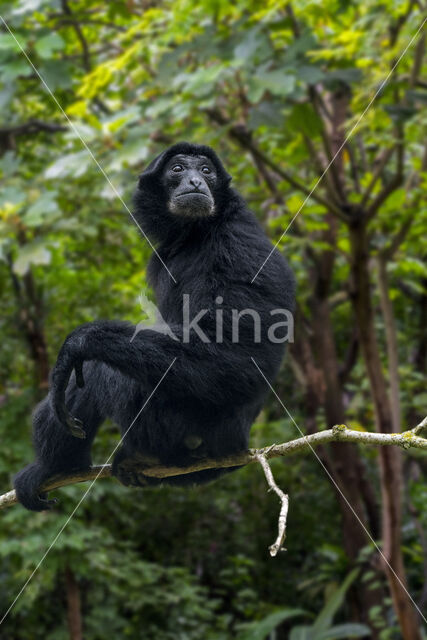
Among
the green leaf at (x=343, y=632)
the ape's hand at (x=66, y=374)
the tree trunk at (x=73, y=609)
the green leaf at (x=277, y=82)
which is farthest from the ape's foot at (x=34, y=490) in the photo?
the green leaf at (x=343, y=632)

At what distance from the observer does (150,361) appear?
303 centimetres

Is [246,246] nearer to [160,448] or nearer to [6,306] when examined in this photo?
[160,448]

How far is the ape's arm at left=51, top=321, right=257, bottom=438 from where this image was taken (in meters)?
2.95

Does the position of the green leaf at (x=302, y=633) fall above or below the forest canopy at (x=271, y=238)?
below

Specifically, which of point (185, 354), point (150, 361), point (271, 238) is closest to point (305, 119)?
point (271, 238)

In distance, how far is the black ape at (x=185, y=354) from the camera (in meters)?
3.05

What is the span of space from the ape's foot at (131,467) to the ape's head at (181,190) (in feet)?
3.99

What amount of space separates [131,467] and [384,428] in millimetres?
3707

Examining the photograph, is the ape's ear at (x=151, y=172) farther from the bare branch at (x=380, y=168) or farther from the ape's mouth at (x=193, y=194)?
the bare branch at (x=380, y=168)

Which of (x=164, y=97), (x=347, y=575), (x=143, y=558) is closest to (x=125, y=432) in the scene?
(x=164, y=97)

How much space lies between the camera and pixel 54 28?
7.37 metres

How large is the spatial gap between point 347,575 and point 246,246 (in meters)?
5.71

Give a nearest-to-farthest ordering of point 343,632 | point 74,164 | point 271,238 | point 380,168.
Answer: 1. point 74,164
2. point 380,168
3. point 343,632
4. point 271,238

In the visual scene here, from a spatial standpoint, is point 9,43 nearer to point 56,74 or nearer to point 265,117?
point 56,74
